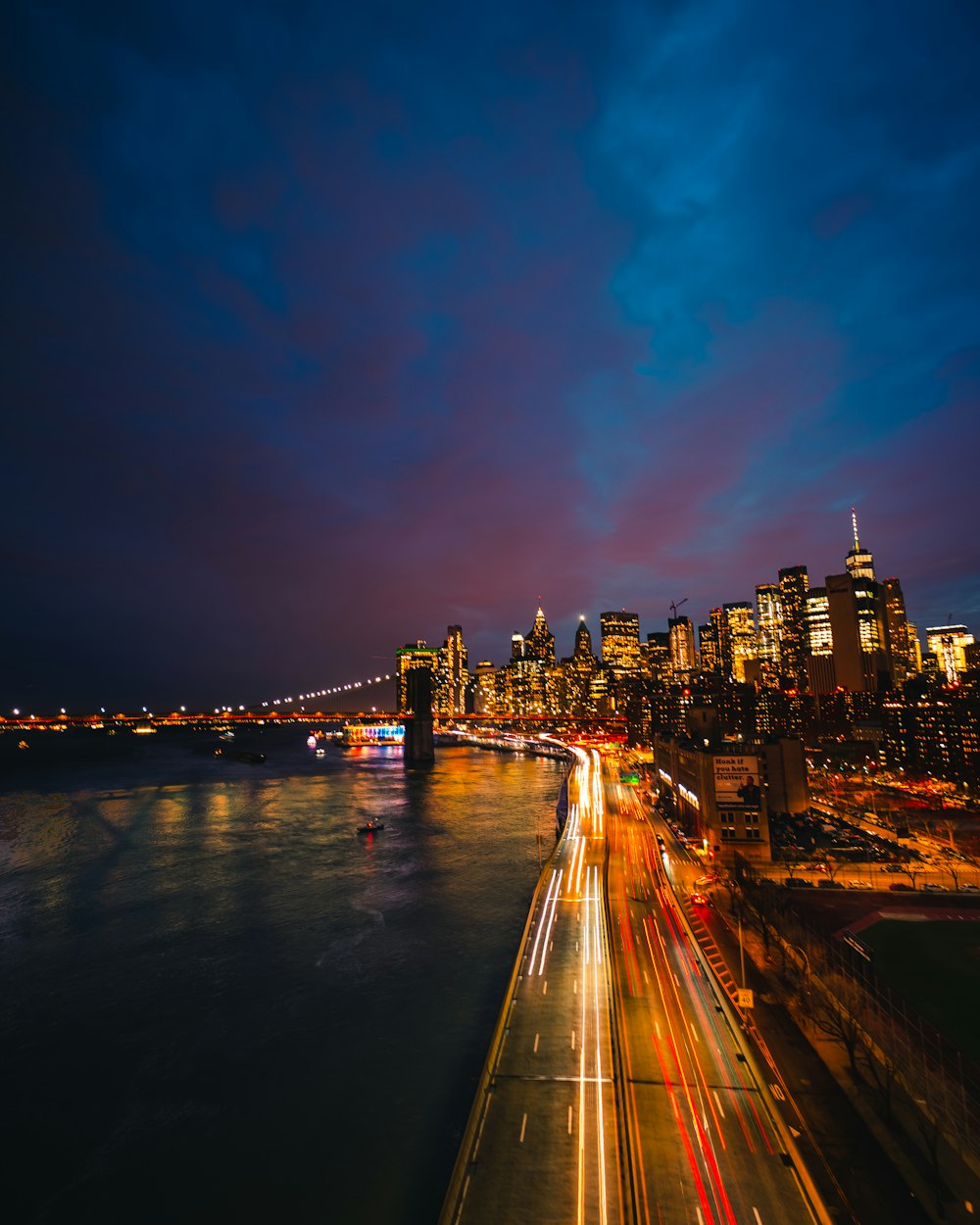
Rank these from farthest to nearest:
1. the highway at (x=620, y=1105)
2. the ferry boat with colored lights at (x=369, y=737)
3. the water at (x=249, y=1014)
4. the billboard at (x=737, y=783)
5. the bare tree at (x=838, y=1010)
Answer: the ferry boat with colored lights at (x=369, y=737), the billboard at (x=737, y=783), the bare tree at (x=838, y=1010), the water at (x=249, y=1014), the highway at (x=620, y=1105)

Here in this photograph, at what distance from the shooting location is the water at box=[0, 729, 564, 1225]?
19.3 m

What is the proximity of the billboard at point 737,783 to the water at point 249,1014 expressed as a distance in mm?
16983

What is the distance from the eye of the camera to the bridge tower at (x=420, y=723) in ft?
449

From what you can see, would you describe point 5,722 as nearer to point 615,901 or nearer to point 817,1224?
point 615,901

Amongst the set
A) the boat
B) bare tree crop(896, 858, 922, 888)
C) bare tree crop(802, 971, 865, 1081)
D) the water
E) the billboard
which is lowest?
the water

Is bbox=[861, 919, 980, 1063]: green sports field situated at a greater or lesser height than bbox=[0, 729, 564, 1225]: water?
greater

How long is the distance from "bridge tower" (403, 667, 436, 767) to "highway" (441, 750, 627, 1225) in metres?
108

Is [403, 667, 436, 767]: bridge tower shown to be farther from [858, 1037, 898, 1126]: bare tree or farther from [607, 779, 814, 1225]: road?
[858, 1037, 898, 1126]: bare tree

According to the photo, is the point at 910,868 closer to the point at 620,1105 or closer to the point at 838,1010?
the point at 838,1010

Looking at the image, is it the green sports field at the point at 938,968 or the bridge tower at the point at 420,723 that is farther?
the bridge tower at the point at 420,723

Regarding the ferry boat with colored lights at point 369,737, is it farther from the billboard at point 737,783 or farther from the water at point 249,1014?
the billboard at point 737,783

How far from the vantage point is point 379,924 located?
3856 cm

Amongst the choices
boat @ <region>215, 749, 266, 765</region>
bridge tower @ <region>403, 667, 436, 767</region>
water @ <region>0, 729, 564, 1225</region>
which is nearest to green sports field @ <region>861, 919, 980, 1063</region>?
water @ <region>0, 729, 564, 1225</region>

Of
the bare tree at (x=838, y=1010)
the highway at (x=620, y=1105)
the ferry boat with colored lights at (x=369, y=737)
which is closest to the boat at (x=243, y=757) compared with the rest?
the ferry boat with colored lights at (x=369, y=737)
